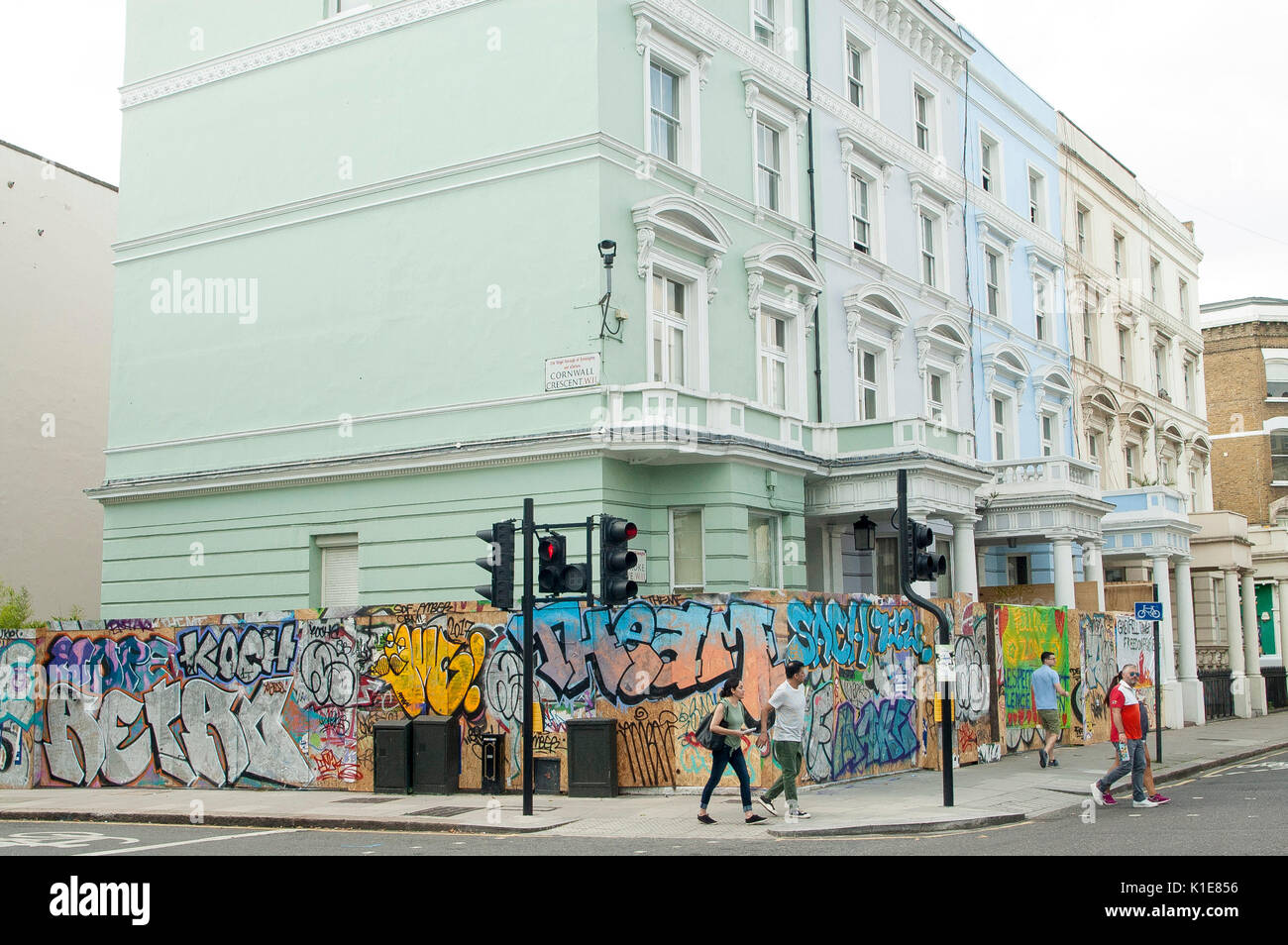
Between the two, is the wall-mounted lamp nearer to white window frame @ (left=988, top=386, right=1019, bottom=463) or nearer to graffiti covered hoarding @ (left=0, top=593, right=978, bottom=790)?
graffiti covered hoarding @ (left=0, top=593, right=978, bottom=790)

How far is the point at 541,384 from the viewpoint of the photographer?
70.7 feet

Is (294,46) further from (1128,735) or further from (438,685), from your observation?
(1128,735)

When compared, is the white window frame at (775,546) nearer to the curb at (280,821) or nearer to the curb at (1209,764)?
the curb at (1209,764)

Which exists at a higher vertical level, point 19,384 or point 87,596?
point 19,384

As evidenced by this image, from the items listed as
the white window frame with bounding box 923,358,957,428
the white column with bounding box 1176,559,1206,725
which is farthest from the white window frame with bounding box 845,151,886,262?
the white column with bounding box 1176,559,1206,725

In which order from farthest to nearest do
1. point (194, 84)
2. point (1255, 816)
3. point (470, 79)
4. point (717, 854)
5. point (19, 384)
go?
point (19, 384)
point (194, 84)
point (470, 79)
point (1255, 816)
point (717, 854)

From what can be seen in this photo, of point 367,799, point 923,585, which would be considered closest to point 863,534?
point 923,585

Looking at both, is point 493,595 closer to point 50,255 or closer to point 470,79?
point 470,79

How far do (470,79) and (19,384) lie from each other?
15679 mm

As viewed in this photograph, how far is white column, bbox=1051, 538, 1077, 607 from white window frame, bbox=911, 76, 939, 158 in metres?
9.72

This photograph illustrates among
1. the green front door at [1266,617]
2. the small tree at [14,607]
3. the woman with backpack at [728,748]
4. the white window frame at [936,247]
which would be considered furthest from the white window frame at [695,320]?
the green front door at [1266,617]

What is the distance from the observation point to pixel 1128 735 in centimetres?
1636

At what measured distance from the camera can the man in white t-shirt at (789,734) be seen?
14.7 meters

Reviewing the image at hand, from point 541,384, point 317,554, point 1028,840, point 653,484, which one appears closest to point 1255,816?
point 1028,840
